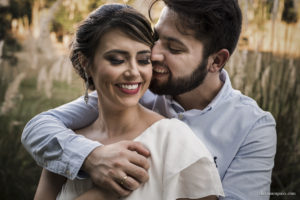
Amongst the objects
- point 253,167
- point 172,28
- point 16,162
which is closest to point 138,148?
point 253,167

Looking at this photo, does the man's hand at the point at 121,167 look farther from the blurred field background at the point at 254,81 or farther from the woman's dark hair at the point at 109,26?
the blurred field background at the point at 254,81

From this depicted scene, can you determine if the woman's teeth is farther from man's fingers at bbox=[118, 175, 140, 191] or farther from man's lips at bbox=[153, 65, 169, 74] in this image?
man's fingers at bbox=[118, 175, 140, 191]

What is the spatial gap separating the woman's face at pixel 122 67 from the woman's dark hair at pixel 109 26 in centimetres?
3

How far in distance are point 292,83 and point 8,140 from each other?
2396mm

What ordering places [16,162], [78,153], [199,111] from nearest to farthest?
[78,153]
[199,111]
[16,162]

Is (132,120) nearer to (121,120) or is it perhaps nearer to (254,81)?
(121,120)

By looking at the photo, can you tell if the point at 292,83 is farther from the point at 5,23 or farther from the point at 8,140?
the point at 5,23

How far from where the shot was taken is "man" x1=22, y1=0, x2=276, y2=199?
1.87 meters

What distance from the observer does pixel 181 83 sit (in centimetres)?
213

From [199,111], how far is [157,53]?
42 cm

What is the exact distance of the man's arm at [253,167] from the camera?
1954 mm

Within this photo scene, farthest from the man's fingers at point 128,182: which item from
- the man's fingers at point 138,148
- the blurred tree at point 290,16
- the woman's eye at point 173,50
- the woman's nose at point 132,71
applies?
the blurred tree at point 290,16

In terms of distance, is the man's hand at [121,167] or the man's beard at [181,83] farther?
the man's beard at [181,83]

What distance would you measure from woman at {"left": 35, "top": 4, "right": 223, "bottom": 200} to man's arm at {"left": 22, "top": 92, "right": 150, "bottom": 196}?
5 centimetres
